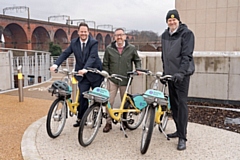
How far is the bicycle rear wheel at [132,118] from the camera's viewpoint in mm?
4773

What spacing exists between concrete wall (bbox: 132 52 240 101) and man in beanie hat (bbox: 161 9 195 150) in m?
3.39

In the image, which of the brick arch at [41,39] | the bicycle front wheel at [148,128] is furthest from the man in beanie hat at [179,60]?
the brick arch at [41,39]

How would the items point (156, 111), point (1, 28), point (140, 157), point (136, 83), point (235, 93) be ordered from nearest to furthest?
1. point (140, 157)
2. point (156, 111)
3. point (235, 93)
4. point (136, 83)
5. point (1, 28)

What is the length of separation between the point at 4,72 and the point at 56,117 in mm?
6366

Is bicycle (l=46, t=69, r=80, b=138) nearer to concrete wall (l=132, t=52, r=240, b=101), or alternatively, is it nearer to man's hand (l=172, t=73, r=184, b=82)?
man's hand (l=172, t=73, r=184, b=82)

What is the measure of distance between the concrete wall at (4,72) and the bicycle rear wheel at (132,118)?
657 cm

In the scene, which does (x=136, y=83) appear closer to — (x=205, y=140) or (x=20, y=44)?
(x=205, y=140)

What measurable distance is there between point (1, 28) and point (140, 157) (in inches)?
1522

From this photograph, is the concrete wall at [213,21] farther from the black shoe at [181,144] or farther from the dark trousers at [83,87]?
the black shoe at [181,144]

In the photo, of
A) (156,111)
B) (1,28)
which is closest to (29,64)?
(156,111)

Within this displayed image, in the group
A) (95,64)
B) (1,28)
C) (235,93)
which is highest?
(1,28)

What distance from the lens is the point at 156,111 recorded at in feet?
13.9

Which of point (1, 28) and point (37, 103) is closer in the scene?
point (37, 103)

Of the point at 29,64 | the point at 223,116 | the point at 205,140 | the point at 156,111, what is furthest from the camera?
the point at 29,64
